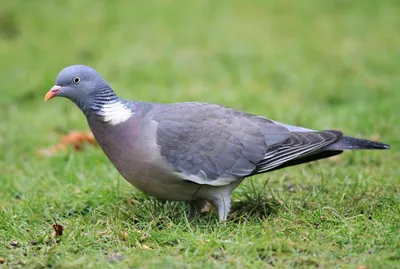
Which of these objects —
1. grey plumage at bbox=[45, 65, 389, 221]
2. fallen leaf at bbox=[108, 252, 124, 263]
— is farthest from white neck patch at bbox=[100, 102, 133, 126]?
fallen leaf at bbox=[108, 252, 124, 263]

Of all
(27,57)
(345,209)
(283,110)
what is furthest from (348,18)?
(345,209)

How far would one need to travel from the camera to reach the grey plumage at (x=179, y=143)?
4570 mm

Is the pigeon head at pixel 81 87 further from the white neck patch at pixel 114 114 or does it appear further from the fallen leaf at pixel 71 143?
the fallen leaf at pixel 71 143

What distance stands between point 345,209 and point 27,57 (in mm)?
5777

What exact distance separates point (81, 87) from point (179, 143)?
2.37 ft

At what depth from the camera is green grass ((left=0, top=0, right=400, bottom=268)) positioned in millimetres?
4180

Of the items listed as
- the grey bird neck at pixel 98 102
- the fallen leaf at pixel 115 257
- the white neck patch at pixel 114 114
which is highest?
the grey bird neck at pixel 98 102

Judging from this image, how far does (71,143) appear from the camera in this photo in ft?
21.8

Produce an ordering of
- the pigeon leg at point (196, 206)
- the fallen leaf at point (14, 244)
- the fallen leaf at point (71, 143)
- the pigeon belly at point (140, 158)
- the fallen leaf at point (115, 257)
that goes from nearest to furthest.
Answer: the fallen leaf at point (115, 257), the fallen leaf at point (14, 244), the pigeon belly at point (140, 158), the pigeon leg at point (196, 206), the fallen leaf at point (71, 143)

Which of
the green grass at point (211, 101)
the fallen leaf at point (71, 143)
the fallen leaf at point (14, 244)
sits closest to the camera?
the green grass at point (211, 101)

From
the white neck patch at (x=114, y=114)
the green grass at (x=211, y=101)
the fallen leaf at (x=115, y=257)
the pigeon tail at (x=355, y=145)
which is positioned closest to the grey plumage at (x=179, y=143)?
the white neck patch at (x=114, y=114)

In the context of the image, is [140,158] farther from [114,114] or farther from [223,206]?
[223,206]

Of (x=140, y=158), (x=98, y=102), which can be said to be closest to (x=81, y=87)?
(x=98, y=102)

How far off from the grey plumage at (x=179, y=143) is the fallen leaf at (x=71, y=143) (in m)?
1.93
